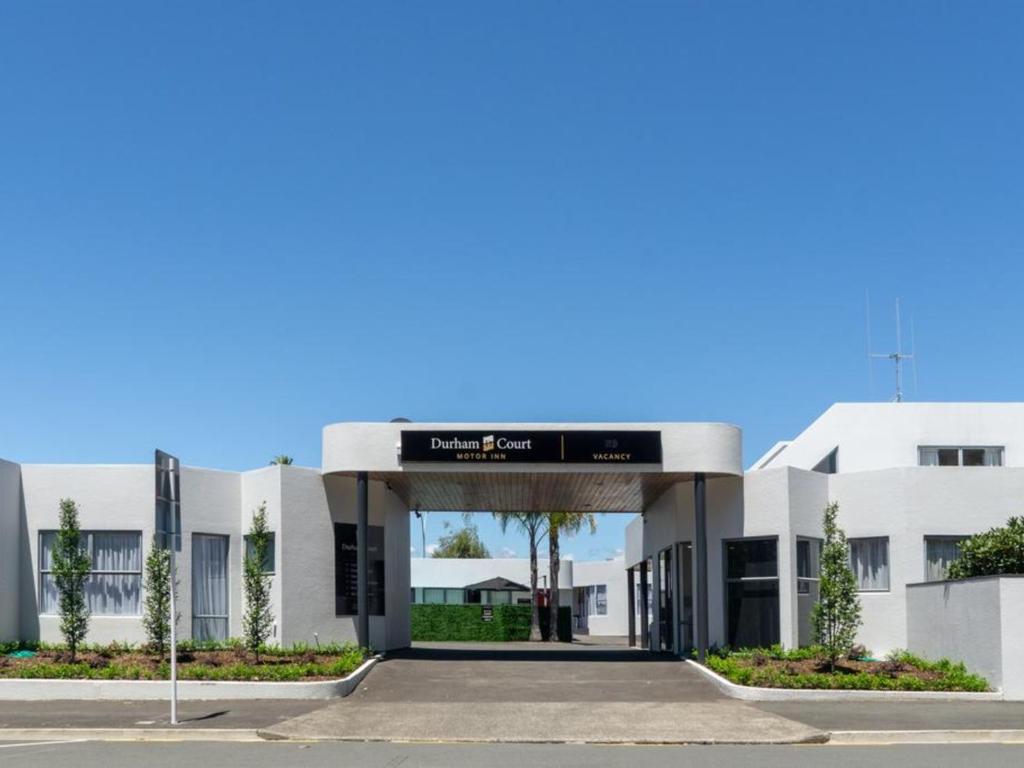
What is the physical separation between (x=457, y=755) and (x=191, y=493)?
14058 mm

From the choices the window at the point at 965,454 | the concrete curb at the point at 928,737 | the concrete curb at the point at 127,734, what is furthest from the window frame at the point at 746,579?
the concrete curb at the point at 127,734

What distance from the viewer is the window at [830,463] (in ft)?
110

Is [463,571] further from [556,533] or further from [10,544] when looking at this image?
[10,544]

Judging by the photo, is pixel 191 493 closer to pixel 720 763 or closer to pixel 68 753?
pixel 68 753

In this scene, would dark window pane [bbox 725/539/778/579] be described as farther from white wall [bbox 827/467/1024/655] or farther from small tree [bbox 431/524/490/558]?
small tree [bbox 431/524/490/558]

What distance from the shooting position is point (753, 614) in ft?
92.8

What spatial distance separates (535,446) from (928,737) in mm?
11048

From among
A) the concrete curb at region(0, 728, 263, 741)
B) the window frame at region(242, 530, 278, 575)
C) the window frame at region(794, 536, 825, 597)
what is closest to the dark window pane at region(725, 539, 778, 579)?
the window frame at region(794, 536, 825, 597)

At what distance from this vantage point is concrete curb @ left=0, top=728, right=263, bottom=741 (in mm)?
17734

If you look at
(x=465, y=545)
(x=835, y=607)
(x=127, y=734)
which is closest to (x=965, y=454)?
(x=835, y=607)

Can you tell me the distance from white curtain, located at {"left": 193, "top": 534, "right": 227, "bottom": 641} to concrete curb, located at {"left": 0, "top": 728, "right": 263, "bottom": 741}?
10.3m

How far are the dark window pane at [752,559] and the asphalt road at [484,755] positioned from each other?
438 inches

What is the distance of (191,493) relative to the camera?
2836 cm

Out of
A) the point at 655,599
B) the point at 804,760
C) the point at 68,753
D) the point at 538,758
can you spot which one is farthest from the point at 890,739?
the point at 655,599
